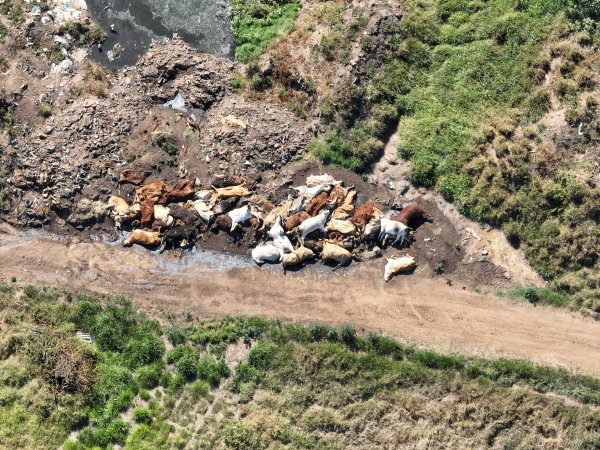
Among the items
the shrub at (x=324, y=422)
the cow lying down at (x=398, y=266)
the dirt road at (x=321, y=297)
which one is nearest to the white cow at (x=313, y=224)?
the dirt road at (x=321, y=297)

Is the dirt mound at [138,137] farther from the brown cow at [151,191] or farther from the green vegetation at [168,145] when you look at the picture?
the brown cow at [151,191]

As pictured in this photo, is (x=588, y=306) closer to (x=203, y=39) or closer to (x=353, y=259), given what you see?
(x=353, y=259)

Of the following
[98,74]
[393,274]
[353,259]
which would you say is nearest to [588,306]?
[393,274]

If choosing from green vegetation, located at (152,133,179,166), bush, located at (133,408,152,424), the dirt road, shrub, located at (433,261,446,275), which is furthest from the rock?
shrub, located at (433,261,446,275)

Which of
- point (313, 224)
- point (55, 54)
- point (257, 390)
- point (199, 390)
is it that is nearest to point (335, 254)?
point (313, 224)

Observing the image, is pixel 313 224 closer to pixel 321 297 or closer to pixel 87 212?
pixel 321 297

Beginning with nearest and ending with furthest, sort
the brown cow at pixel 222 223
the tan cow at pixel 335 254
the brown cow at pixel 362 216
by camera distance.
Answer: the tan cow at pixel 335 254 < the brown cow at pixel 362 216 < the brown cow at pixel 222 223
